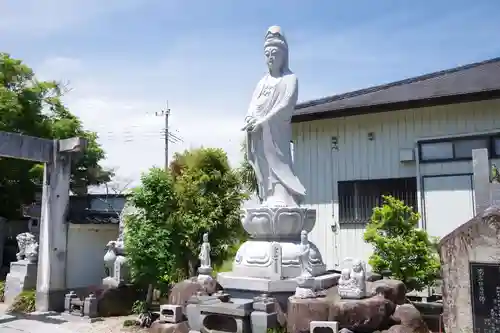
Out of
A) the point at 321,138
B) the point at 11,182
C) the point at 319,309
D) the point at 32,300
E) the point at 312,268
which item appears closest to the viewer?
the point at 319,309

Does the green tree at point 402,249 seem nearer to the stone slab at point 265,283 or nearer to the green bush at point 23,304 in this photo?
the stone slab at point 265,283

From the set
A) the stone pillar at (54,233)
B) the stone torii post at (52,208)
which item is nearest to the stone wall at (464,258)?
the stone torii post at (52,208)

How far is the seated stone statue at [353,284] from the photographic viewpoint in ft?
25.3

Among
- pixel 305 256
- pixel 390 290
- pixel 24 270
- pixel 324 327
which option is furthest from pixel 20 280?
pixel 390 290

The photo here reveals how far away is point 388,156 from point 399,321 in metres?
6.26

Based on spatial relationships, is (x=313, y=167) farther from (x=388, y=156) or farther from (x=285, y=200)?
(x=285, y=200)

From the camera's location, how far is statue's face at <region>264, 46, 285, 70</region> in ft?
32.6

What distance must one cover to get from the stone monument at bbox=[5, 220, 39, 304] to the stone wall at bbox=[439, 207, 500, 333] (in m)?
10.1

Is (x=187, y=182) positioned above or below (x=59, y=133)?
below

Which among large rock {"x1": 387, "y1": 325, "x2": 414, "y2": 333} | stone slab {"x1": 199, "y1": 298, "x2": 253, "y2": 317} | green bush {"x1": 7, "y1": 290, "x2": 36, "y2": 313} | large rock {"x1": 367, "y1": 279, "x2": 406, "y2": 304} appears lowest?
green bush {"x1": 7, "y1": 290, "x2": 36, "y2": 313}

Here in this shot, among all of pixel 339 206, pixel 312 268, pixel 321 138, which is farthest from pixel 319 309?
pixel 321 138

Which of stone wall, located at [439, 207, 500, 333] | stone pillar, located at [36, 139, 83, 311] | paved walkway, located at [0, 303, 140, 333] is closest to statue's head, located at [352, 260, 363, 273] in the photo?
stone wall, located at [439, 207, 500, 333]

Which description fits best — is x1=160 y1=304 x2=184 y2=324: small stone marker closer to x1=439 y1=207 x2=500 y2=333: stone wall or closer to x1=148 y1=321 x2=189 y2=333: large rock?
x1=148 y1=321 x2=189 y2=333: large rock

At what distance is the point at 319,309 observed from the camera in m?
7.52
